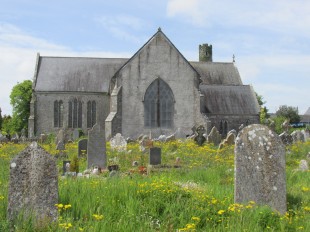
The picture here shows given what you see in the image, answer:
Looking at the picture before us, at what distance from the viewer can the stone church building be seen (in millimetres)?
37812

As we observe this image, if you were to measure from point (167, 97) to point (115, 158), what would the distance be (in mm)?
20505

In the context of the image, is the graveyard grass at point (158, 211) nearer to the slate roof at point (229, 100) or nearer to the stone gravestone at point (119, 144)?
the stone gravestone at point (119, 144)

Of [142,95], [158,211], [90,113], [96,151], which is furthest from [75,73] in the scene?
[158,211]

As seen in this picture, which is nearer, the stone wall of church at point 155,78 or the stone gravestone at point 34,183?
the stone gravestone at point 34,183

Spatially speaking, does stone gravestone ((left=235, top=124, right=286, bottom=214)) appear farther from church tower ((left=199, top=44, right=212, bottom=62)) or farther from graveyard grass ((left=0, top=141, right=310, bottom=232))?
church tower ((left=199, top=44, right=212, bottom=62))

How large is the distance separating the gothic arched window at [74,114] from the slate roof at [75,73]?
1088mm

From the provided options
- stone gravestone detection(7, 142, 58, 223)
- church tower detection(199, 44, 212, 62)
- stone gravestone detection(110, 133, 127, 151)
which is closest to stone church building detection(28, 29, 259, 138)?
church tower detection(199, 44, 212, 62)

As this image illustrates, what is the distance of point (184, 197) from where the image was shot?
8656 millimetres

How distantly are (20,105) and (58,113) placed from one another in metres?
13.5

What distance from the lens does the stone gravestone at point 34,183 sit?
7367 mm

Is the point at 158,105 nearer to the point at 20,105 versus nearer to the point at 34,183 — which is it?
the point at 20,105

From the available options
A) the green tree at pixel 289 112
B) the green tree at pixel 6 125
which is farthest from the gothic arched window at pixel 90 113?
the green tree at pixel 289 112

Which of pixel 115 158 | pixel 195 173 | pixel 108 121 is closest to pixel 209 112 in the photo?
pixel 108 121

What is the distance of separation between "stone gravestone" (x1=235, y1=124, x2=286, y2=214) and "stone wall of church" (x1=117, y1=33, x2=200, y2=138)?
28.2 metres
